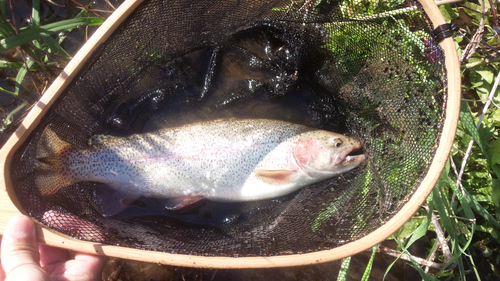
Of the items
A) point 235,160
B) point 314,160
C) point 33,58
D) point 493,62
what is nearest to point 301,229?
point 314,160

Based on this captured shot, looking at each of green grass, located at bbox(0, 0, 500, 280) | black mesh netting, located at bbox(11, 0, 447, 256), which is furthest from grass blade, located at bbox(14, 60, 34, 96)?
black mesh netting, located at bbox(11, 0, 447, 256)

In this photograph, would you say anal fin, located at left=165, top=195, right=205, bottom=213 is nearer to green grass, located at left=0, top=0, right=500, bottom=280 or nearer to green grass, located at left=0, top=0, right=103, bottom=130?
green grass, located at left=0, top=0, right=500, bottom=280

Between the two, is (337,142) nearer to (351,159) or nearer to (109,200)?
(351,159)

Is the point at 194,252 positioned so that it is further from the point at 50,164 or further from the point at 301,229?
the point at 50,164

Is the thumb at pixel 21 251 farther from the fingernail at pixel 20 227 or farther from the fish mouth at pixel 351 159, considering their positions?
the fish mouth at pixel 351 159

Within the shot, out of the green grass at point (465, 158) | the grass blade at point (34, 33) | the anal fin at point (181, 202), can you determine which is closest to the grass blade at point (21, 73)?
the green grass at point (465, 158)

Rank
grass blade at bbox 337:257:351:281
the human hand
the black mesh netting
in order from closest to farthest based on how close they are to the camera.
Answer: the human hand < the black mesh netting < grass blade at bbox 337:257:351:281
